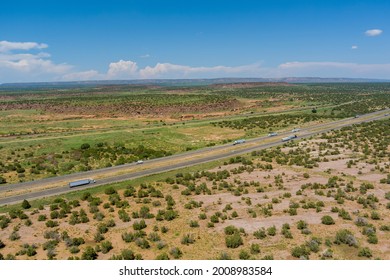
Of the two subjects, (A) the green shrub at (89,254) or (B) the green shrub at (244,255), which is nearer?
Answer: (B) the green shrub at (244,255)

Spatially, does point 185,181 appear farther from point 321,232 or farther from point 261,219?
point 321,232

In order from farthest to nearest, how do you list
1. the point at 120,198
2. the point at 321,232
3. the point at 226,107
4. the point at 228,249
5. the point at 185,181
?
the point at 226,107 < the point at 185,181 < the point at 120,198 < the point at 321,232 < the point at 228,249

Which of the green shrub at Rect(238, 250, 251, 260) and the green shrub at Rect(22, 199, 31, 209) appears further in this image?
the green shrub at Rect(22, 199, 31, 209)

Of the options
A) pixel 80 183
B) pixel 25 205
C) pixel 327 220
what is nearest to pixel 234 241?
pixel 327 220

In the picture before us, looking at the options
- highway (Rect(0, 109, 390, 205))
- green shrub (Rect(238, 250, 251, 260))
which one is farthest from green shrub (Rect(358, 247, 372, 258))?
highway (Rect(0, 109, 390, 205))

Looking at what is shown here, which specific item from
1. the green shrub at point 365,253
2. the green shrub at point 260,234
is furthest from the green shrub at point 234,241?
the green shrub at point 365,253

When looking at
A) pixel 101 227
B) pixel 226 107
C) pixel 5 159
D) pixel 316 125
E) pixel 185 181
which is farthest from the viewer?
pixel 226 107

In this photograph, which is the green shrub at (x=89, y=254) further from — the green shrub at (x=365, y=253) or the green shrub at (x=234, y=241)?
the green shrub at (x=365, y=253)

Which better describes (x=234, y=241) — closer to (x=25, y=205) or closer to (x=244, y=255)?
(x=244, y=255)

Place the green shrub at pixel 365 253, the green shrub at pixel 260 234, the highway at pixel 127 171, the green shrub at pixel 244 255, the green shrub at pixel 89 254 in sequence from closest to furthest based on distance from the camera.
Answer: the green shrub at pixel 365 253 < the green shrub at pixel 244 255 < the green shrub at pixel 89 254 < the green shrub at pixel 260 234 < the highway at pixel 127 171

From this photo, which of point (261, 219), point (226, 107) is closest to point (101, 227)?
point (261, 219)

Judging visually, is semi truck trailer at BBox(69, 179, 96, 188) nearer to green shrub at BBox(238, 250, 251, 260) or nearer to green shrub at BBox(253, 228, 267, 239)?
green shrub at BBox(253, 228, 267, 239)
